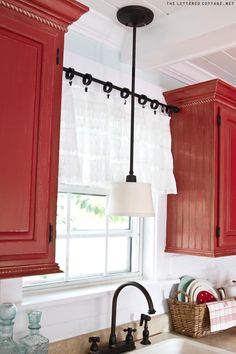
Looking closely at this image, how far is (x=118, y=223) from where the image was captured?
2275 millimetres

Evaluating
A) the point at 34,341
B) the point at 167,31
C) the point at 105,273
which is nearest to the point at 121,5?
the point at 167,31

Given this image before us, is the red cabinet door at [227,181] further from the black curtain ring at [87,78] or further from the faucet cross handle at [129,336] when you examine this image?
the black curtain ring at [87,78]

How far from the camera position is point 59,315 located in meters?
1.79

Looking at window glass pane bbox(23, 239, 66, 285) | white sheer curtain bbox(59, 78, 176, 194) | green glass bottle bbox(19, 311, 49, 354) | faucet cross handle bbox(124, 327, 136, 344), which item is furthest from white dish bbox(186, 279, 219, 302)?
green glass bottle bbox(19, 311, 49, 354)

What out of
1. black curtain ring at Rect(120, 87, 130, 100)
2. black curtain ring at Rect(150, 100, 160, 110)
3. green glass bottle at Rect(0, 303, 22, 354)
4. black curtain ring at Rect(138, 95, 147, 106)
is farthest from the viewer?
black curtain ring at Rect(150, 100, 160, 110)

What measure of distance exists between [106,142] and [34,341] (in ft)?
3.13

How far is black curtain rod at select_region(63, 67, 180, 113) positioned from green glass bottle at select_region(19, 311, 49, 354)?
1036mm

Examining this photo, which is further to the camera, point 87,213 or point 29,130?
point 87,213

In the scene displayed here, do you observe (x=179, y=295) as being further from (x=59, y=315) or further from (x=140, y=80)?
(x=140, y=80)

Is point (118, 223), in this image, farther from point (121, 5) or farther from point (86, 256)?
point (121, 5)

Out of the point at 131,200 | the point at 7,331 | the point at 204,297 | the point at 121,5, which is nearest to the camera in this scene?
the point at 7,331

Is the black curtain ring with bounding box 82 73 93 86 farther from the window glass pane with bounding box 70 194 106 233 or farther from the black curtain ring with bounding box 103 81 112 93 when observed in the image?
the window glass pane with bounding box 70 194 106 233

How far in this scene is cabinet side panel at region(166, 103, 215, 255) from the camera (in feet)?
7.23

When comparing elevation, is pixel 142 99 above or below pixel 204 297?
above
